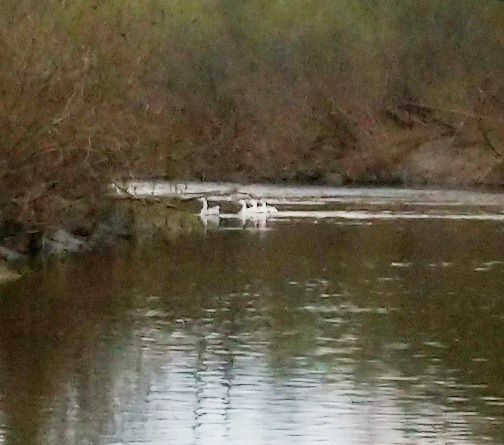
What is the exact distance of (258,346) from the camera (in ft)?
28.5

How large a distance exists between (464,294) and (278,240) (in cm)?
516

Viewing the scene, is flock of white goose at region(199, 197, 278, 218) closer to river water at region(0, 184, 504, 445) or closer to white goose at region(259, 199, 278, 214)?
white goose at region(259, 199, 278, 214)

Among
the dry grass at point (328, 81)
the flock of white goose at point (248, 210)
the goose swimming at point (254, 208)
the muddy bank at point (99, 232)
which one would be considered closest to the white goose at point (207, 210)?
the flock of white goose at point (248, 210)

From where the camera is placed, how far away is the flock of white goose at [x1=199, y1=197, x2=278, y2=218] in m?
18.6

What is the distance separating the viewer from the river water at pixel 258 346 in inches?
255

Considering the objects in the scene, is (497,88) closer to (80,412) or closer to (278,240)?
(278,240)

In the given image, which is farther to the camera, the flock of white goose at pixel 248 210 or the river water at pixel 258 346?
the flock of white goose at pixel 248 210

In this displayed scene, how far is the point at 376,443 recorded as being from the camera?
6.20 metres

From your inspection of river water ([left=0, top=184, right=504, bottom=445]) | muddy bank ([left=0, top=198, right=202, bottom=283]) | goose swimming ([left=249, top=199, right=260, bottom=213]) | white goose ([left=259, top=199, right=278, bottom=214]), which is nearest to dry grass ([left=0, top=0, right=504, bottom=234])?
white goose ([left=259, top=199, right=278, bottom=214])

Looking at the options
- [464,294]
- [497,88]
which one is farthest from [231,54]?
[464,294]

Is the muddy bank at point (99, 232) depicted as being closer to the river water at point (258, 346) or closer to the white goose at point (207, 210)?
the white goose at point (207, 210)

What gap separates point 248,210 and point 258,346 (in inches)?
428

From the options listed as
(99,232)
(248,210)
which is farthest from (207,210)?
(99,232)

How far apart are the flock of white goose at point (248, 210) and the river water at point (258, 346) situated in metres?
2.78
